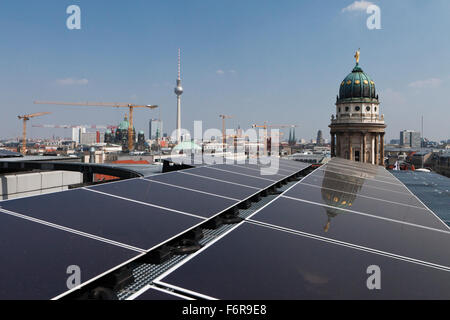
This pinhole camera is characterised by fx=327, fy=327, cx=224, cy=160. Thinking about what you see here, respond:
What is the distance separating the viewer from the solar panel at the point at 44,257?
2.61 m

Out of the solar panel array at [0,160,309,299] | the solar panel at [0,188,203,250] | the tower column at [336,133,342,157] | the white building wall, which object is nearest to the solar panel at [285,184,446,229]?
the solar panel array at [0,160,309,299]

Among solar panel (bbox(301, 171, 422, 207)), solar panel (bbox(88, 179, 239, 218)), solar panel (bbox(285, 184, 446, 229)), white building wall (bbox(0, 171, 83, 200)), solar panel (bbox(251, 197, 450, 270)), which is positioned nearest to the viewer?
solar panel (bbox(251, 197, 450, 270))

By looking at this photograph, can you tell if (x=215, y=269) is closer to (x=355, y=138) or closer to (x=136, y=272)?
(x=136, y=272)

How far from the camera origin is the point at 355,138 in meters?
69.9

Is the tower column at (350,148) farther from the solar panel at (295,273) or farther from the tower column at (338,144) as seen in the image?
the solar panel at (295,273)

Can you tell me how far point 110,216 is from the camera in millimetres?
4926

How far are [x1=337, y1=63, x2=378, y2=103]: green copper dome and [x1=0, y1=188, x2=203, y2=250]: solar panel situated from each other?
7237 centimetres

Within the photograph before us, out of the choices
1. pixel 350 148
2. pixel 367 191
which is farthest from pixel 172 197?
pixel 350 148

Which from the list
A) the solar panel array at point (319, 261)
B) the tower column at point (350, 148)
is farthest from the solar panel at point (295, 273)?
the tower column at point (350, 148)

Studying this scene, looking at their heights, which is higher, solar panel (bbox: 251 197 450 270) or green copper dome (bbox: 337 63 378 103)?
green copper dome (bbox: 337 63 378 103)

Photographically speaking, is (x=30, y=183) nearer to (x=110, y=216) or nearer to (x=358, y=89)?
(x=110, y=216)

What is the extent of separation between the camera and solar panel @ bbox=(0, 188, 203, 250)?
4.08 meters

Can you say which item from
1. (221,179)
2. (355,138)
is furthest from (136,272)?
(355,138)

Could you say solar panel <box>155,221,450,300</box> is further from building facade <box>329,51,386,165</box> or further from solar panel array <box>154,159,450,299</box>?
building facade <box>329,51,386,165</box>
